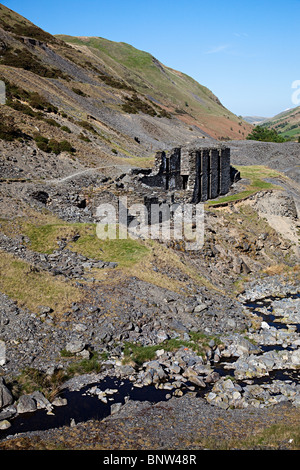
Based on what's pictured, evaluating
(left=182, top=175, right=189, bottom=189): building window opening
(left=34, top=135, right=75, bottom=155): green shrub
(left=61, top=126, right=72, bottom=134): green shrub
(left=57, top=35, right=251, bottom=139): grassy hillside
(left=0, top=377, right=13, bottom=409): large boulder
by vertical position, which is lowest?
(left=0, top=377, right=13, bottom=409): large boulder

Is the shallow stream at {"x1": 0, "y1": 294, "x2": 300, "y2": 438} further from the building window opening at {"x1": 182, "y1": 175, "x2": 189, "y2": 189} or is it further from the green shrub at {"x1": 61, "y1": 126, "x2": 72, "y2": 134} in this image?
the green shrub at {"x1": 61, "y1": 126, "x2": 72, "y2": 134}

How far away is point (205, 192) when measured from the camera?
127 feet

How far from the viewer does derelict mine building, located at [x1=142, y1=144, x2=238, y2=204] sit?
35.9 meters

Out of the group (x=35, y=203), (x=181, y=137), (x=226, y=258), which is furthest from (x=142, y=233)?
(x=181, y=137)

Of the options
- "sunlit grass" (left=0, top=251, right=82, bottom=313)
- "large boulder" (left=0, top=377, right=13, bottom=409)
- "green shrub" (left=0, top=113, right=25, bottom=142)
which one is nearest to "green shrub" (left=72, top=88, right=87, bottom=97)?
"green shrub" (left=0, top=113, right=25, bottom=142)

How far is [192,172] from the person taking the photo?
120ft

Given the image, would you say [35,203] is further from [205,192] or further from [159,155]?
[205,192]

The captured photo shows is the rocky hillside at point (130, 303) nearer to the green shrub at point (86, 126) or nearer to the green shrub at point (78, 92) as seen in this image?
the green shrub at point (86, 126)

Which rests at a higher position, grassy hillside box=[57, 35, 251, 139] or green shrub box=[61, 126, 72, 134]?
grassy hillside box=[57, 35, 251, 139]

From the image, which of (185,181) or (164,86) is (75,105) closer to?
(185,181)

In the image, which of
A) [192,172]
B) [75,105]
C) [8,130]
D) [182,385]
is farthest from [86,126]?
[182,385]

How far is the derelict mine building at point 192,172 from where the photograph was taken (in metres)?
35.9

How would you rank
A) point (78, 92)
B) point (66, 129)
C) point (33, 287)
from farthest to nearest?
1. point (78, 92)
2. point (66, 129)
3. point (33, 287)
